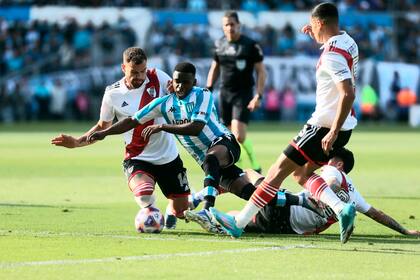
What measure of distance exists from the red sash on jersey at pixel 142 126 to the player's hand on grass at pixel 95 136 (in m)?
0.74

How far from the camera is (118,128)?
34.7ft

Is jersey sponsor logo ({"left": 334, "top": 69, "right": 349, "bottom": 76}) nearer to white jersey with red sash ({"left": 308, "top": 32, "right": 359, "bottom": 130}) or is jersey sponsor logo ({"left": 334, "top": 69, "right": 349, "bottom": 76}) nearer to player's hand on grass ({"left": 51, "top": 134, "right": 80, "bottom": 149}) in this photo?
white jersey with red sash ({"left": 308, "top": 32, "right": 359, "bottom": 130})

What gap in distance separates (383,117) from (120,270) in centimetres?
3618

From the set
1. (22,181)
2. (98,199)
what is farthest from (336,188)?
(22,181)

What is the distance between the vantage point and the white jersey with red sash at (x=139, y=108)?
1138 centimetres

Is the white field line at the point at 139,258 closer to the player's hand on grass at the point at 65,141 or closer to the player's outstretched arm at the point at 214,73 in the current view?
the player's hand on grass at the point at 65,141

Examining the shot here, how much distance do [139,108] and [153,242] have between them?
84.0 inches

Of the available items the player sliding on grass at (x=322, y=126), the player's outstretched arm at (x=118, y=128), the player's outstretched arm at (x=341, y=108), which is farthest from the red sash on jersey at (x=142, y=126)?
the player's outstretched arm at (x=341, y=108)

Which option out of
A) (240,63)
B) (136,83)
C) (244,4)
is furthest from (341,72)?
(244,4)

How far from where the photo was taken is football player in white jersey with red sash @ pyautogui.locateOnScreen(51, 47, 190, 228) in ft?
37.0


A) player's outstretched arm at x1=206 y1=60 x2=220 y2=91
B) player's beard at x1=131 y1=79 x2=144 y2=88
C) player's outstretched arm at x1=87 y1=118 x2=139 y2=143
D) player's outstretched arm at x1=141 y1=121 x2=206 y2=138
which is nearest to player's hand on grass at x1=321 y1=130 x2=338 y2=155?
player's outstretched arm at x1=141 y1=121 x2=206 y2=138

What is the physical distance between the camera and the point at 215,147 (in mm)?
10766

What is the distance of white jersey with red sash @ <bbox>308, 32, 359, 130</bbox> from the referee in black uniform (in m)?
7.84

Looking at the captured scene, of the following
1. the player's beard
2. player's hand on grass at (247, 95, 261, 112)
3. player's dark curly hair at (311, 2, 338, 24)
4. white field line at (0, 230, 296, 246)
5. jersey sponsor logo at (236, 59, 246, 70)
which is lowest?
player's hand on grass at (247, 95, 261, 112)
